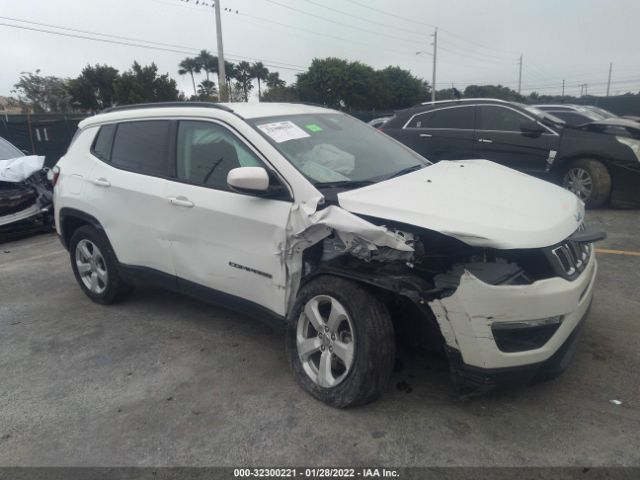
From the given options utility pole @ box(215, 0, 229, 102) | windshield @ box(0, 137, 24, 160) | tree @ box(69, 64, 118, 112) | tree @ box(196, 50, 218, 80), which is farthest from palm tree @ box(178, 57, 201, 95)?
windshield @ box(0, 137, 24, 160)

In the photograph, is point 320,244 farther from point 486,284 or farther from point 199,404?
point 199,404

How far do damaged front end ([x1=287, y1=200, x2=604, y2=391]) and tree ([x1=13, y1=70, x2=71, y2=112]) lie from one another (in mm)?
57191

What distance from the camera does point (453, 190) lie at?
2.98 m

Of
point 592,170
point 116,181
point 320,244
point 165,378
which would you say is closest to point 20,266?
point 116,181

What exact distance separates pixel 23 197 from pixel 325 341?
22.2 feet

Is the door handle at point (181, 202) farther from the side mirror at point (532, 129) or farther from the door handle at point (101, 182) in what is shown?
the side mirror at point (532, 129)

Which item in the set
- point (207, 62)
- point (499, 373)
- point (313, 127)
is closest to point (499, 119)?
point (313, 127)

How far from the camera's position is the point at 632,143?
7.14 m

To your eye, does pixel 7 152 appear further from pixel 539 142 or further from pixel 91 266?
pixel 539 142

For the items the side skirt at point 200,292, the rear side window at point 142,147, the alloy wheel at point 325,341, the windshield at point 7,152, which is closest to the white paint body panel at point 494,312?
the alloy wheel at point 325,341

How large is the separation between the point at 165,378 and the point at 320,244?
55.8 inches

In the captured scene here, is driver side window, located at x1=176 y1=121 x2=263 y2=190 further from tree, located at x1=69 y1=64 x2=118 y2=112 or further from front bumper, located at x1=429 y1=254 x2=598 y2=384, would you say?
tree, located at x1=69 y1=64 x2=118 y2=112

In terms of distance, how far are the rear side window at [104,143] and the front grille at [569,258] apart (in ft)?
11.9

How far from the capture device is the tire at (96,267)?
176 inches
